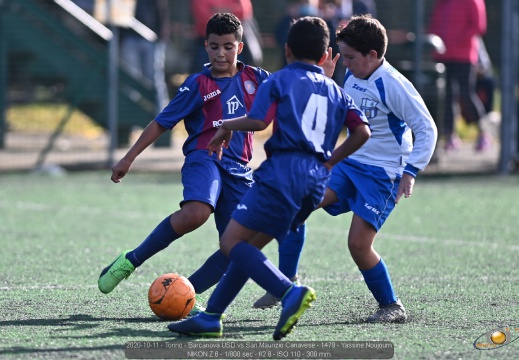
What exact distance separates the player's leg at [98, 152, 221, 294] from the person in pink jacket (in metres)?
8.79

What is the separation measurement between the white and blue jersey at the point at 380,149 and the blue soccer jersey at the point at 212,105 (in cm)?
56

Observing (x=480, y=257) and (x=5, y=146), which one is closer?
(x=480, y=257)

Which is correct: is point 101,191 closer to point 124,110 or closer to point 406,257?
point 124,110

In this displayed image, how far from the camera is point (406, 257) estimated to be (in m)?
7.61

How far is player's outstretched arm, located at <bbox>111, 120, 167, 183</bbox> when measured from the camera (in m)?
5.40

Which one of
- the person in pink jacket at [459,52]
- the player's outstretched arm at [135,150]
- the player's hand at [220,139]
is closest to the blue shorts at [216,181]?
the player's outstretched arm at [135,150]

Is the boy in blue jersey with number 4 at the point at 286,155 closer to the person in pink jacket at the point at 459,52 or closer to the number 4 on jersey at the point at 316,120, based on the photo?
the number 4 on jersey at the point at 316,120

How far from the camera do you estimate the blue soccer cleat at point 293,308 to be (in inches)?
176

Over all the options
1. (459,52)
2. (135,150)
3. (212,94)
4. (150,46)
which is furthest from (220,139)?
(150,46)

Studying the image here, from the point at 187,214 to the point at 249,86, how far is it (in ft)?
2.67

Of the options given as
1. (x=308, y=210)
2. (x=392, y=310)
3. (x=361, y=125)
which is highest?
(x=361, y=125)

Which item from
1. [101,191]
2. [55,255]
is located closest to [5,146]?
[101,191]

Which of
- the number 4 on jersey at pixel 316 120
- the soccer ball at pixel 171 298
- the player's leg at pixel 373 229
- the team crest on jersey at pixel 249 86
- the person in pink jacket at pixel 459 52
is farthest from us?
the person in pink jacket at pixel 459 52

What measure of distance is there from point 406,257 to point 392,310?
2.33m
